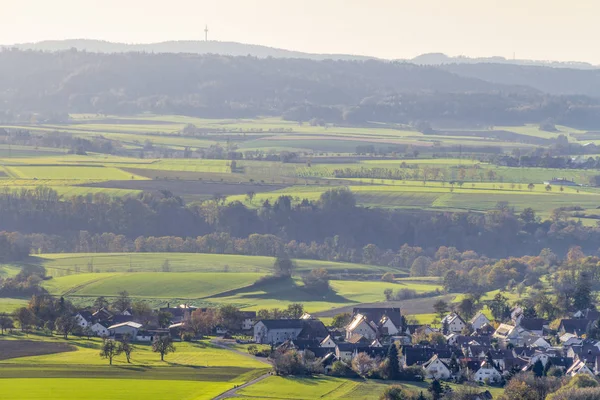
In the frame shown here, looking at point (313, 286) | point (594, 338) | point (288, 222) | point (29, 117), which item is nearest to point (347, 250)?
point (288, 222)

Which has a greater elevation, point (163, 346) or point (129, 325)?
point (163, 346)

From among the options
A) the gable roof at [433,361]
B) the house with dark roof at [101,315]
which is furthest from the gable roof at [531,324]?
the house with dark roof at [101,315]

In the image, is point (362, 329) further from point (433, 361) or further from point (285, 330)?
point (433, 361)

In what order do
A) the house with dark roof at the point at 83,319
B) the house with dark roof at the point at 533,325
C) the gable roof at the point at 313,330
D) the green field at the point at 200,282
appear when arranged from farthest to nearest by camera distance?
1. the green field at the point at 200,282
2. the house with dark roof at the point at 533,325
3. the house with dark roof at the point at 83,319
4. the gable roof at the point at 313,330

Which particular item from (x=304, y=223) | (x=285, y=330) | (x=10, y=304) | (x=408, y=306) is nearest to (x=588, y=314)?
(x=408, y=306)

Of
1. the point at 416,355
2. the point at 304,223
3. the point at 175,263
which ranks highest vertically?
the point at 416,355

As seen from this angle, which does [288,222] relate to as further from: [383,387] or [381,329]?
[383,387]

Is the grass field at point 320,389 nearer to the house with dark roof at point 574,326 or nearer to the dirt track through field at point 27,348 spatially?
the dirt track through field at point 27,348

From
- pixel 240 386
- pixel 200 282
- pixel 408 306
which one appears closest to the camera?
pixel 240 386
